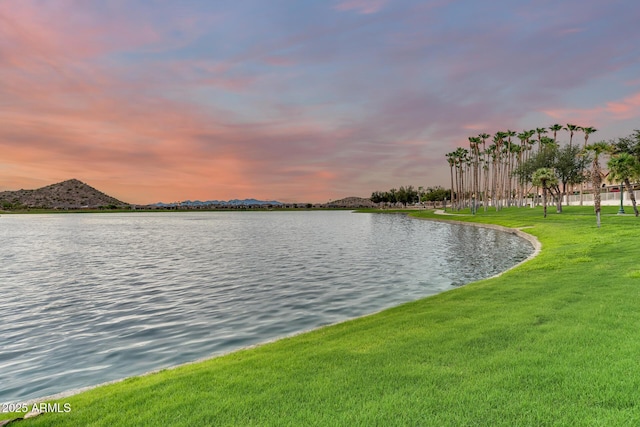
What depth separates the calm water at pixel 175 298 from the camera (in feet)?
35.0

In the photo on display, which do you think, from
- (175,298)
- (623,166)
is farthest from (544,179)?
(175,298)

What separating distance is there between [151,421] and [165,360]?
5643mm

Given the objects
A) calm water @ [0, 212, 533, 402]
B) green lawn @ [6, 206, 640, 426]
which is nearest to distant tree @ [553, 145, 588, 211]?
calm water @ [0, 212, 533, 402]

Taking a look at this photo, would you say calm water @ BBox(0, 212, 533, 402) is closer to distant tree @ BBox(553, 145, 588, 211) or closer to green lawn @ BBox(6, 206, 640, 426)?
green lawn @ BBox(6, 206, 640, 426)

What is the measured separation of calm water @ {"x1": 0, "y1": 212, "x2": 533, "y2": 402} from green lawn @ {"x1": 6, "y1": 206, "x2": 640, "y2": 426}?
11.5 ft

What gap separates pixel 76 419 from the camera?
17.9ft

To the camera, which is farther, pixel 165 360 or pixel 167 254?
pixel 167 254

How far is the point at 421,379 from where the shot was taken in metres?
6.00

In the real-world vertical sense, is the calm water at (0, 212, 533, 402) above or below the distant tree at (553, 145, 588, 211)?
below

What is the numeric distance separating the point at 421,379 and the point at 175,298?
14.7 m

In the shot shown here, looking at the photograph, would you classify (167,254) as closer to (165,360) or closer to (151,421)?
(165,360)

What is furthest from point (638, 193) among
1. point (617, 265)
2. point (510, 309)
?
point (510, 309)

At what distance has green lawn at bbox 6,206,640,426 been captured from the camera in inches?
199

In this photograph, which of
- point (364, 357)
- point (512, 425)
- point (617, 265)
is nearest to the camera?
point (512, 425)
